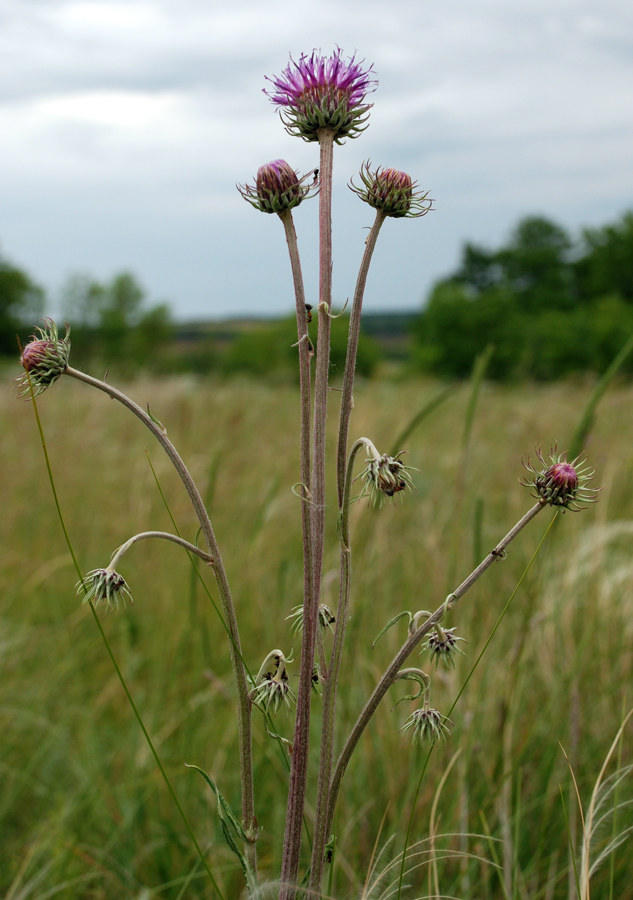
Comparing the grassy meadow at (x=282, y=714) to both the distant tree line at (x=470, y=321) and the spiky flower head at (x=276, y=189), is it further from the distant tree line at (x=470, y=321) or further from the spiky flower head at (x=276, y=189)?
the distant tree line at (x=470, y=321)

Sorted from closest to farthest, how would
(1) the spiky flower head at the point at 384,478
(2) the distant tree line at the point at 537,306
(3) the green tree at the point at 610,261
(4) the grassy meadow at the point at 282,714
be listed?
(1) the spiky flower head at the point at 384,478
(4) the grassy meadow at the point at 282,714
(2) the distant tree line at the point at 537,306
(3) the green tree at the point at 610,261

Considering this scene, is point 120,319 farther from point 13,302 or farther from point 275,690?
point 275,690

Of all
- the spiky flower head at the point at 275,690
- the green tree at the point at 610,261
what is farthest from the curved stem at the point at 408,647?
the green tree at the point at 610,261

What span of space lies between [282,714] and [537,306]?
61348mm

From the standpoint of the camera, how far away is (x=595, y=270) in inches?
2226

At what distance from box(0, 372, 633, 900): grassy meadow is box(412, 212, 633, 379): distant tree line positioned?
Answer: 31839 mm

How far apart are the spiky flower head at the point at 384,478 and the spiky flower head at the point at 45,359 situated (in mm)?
445

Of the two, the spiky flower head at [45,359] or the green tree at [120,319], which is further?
the green tree at [120,319]

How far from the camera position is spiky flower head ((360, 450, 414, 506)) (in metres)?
0.90

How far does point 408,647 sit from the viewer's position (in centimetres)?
94

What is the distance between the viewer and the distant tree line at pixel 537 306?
43781 mm

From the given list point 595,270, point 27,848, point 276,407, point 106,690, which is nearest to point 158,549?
point 106,690

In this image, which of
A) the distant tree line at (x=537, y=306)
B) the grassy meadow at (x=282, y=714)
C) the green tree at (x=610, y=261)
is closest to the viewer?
the grassy meadow at (x=282, y=714)

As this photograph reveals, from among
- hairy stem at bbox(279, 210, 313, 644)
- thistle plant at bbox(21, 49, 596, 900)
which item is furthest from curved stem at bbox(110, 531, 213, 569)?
hairy stem at bbox(279, 210, 313, 644)
